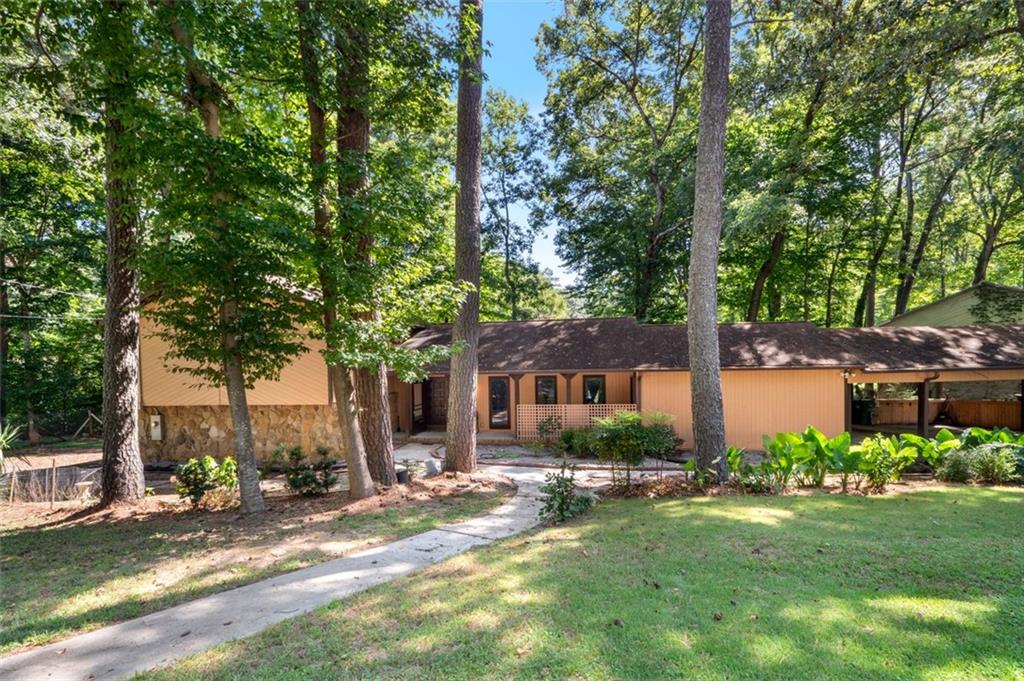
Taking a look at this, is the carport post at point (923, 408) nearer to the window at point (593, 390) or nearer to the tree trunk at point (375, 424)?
the window at point (593, 390)

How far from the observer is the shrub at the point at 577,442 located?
1288 centimetres

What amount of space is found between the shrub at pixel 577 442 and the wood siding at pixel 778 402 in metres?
3.03

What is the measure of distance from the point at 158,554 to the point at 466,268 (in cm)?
679

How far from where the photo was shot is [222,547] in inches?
225

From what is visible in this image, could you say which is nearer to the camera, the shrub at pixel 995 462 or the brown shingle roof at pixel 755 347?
the shrub at pixel 995 462

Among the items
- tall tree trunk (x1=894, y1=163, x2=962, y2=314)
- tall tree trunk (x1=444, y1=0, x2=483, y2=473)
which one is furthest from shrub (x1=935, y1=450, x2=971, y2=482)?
tall tree trunk (x1=894, y1=163, x2=962, y2=314)

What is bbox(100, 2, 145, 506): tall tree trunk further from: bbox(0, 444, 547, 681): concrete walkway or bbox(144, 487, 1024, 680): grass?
bbox(144, 487, 1024, 680): grass

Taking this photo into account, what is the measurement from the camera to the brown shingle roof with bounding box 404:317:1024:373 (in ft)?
44.0

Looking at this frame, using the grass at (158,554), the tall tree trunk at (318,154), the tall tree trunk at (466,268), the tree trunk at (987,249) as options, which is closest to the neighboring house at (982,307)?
the tree trunk at (987,249)

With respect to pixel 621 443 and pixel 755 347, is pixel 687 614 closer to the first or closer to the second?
pixel 621 443

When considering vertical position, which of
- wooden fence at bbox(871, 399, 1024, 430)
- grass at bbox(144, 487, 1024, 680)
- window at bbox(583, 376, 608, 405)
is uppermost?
window at bbox(583, 376, 608, 405)

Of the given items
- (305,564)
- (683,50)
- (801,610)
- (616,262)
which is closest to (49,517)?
(305,564)

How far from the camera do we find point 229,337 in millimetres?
6785

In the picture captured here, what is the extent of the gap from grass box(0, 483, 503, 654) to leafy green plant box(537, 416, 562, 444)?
7.01m
